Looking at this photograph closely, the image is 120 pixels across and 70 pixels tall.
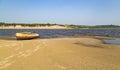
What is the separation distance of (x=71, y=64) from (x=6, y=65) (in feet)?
10.7

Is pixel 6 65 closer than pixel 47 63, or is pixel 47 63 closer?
pixel 6 65

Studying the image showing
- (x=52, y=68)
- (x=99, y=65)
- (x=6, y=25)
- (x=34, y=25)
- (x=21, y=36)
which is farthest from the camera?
(x=34, y=25)

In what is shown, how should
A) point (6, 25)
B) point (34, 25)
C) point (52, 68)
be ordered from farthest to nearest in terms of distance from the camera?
point (34, 25) → point (6, 25) → point (52, 68)

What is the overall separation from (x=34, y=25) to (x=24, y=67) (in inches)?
6414

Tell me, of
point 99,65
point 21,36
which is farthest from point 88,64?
point 21,36

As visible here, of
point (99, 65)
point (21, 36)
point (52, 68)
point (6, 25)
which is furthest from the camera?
point (6, 25)

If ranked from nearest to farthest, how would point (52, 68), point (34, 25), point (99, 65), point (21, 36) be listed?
point (52, 68) < point (99, 65) < point (21, 36) < point (34, 25)

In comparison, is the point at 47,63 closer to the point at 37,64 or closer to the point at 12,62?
the point at 37,64

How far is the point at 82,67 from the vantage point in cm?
888

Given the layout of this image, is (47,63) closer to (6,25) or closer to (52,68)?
(52,68)

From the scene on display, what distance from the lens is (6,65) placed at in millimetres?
9070

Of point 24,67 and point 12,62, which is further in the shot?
point 12,62

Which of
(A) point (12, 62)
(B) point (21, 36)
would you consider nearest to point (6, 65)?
(A) point (12, 62)

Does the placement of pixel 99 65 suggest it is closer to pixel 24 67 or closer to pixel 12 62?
pixel 24 67
